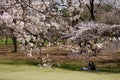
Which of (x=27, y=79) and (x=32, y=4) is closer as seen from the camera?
(x=32, y=4)

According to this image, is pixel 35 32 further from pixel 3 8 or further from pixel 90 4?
pixel 90 4

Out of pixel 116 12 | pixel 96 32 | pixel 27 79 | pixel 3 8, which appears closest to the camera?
pixel 3 8

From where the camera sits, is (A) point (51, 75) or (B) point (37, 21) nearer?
(B) point (37, 21)

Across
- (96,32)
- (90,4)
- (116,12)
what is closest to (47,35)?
(96,32)

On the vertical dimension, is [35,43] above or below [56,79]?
above

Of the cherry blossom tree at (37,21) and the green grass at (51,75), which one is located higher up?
the cherry blossom tree at (37,21)

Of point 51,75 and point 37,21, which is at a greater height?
point 37,21

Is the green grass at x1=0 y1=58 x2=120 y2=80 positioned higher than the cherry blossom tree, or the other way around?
the cherry blossom tree

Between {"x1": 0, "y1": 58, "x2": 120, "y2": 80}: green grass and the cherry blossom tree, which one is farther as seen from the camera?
{"x1": 0, "y1": 58, "x2": 120, "y2": 80}: green grass

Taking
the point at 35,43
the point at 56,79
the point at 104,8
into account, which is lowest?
the point at 56,79

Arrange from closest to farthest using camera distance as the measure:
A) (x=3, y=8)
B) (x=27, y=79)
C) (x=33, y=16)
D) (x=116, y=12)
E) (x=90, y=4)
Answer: (x=3, y=8)
(x=33, y=16)
(x=27, y=79)
(x=116, y=12)
(x=90, y=4)

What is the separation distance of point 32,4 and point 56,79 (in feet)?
37.0

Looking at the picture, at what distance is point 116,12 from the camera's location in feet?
98.2

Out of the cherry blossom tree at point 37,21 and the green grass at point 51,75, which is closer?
the cherry blossom tree at point 37,21
